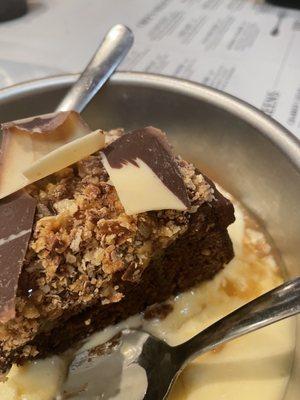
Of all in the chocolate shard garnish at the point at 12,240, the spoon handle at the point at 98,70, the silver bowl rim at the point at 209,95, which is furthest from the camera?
the spoon handle at the point at 98,70

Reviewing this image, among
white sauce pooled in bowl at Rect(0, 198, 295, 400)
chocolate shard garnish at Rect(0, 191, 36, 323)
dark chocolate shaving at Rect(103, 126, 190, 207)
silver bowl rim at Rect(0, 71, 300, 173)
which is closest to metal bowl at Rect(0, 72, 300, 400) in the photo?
silver bowl rim at Rect(0, 71, 300, 173)

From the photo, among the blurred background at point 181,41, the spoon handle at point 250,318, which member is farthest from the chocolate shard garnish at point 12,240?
the blurred background at point 181,41

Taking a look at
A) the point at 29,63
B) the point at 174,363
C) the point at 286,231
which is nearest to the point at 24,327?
the point at 174,363

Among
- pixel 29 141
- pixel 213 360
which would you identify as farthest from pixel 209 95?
pixel 213 360

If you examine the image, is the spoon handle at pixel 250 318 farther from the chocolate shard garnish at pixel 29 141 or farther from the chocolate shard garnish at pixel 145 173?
the chocolate shard garnish at pixel 29 141

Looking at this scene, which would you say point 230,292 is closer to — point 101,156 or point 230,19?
point 101,156
